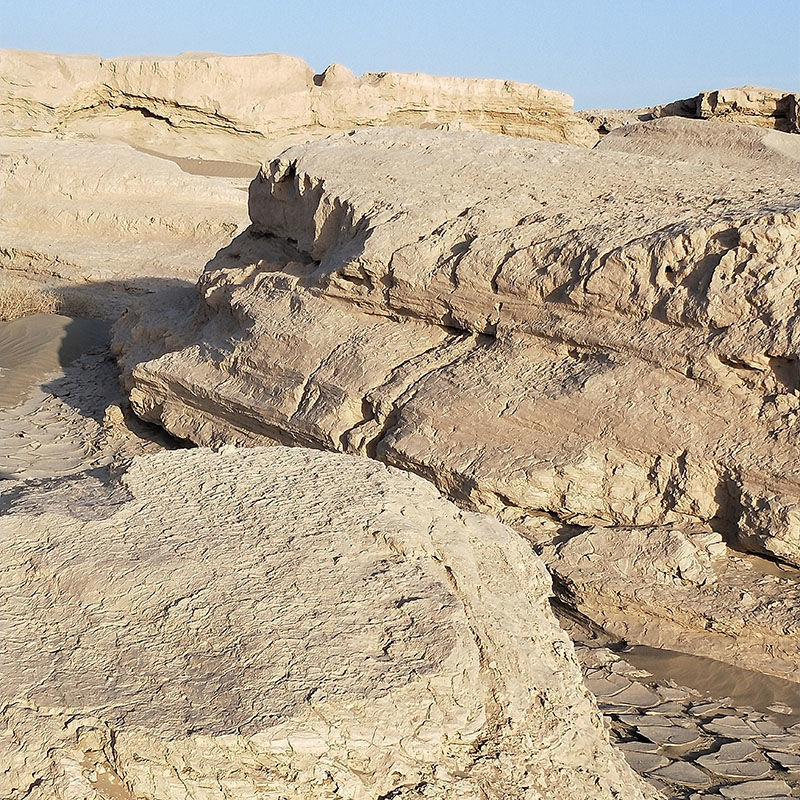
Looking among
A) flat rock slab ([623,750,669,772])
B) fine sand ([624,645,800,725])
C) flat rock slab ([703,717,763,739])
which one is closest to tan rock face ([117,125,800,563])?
fine sand ([624,645,800,725])

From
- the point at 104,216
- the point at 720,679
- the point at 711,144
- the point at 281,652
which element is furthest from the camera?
the point at 104,216

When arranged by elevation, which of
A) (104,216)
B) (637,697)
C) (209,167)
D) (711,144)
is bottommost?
(637,697)

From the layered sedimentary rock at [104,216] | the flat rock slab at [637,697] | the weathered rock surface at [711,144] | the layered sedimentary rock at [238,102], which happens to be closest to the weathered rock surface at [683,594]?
the flat rock slab at [637,697]

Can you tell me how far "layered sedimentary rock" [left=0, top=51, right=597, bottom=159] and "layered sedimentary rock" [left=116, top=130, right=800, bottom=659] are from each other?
1036 centimetres

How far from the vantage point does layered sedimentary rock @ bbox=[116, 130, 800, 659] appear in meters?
3.65

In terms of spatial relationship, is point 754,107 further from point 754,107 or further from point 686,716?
point 686,716

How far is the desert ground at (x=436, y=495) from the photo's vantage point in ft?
6.44

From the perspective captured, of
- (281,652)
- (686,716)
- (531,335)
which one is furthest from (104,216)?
(281,652)

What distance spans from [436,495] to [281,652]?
1.01m

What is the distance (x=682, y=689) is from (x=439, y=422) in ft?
5.23

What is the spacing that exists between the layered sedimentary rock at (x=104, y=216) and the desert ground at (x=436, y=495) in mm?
2631

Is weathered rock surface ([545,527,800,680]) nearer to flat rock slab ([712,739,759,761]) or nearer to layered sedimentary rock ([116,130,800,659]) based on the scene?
layered sedimentary rock ([116,130,800,659])

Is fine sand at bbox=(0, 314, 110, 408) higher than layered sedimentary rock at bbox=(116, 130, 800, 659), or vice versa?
layered sedimentary rock at bbox=(116, 130, 800, 659)

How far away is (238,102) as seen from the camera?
15609 mm
